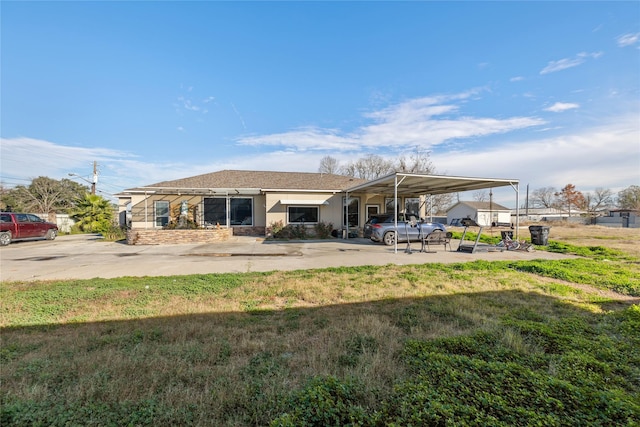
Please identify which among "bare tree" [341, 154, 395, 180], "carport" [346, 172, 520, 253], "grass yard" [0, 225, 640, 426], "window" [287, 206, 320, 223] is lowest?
"grass yard" [0, 225, 640, 426]

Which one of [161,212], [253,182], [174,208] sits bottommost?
[161,212]

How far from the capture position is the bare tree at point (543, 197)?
6284cm

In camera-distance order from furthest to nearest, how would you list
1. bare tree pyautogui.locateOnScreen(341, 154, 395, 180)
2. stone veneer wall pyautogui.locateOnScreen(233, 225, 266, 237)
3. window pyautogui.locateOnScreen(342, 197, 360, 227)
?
bare tree pyautogui.locateOnScreen(341, 154, 395, 180) → window pyautogui.locateOnScreen(342, 197, 360, 227) → stone veneer wall pyautogui.locateOnScreen(233, 225, 266, 237)

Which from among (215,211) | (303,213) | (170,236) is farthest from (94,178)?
(303,213)

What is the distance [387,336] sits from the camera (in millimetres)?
3256

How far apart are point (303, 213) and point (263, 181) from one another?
388cm

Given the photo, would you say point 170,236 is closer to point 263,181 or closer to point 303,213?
point 263,181

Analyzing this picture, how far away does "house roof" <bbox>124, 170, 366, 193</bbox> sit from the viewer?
16188mm

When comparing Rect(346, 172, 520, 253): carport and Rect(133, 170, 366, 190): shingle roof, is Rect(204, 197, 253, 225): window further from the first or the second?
Rect(346, 172, 520, 253): carport

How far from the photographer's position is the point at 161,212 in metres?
16.5

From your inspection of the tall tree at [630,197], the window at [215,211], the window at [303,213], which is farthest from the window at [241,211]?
the tall tree at [630,197]

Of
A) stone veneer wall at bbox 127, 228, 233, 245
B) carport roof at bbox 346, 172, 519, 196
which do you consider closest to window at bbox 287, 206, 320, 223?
carport roof at bbox 346, 172, 519, 196

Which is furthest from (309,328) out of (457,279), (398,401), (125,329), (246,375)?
(457,279)

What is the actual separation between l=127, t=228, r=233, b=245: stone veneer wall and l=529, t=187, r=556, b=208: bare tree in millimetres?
74374
